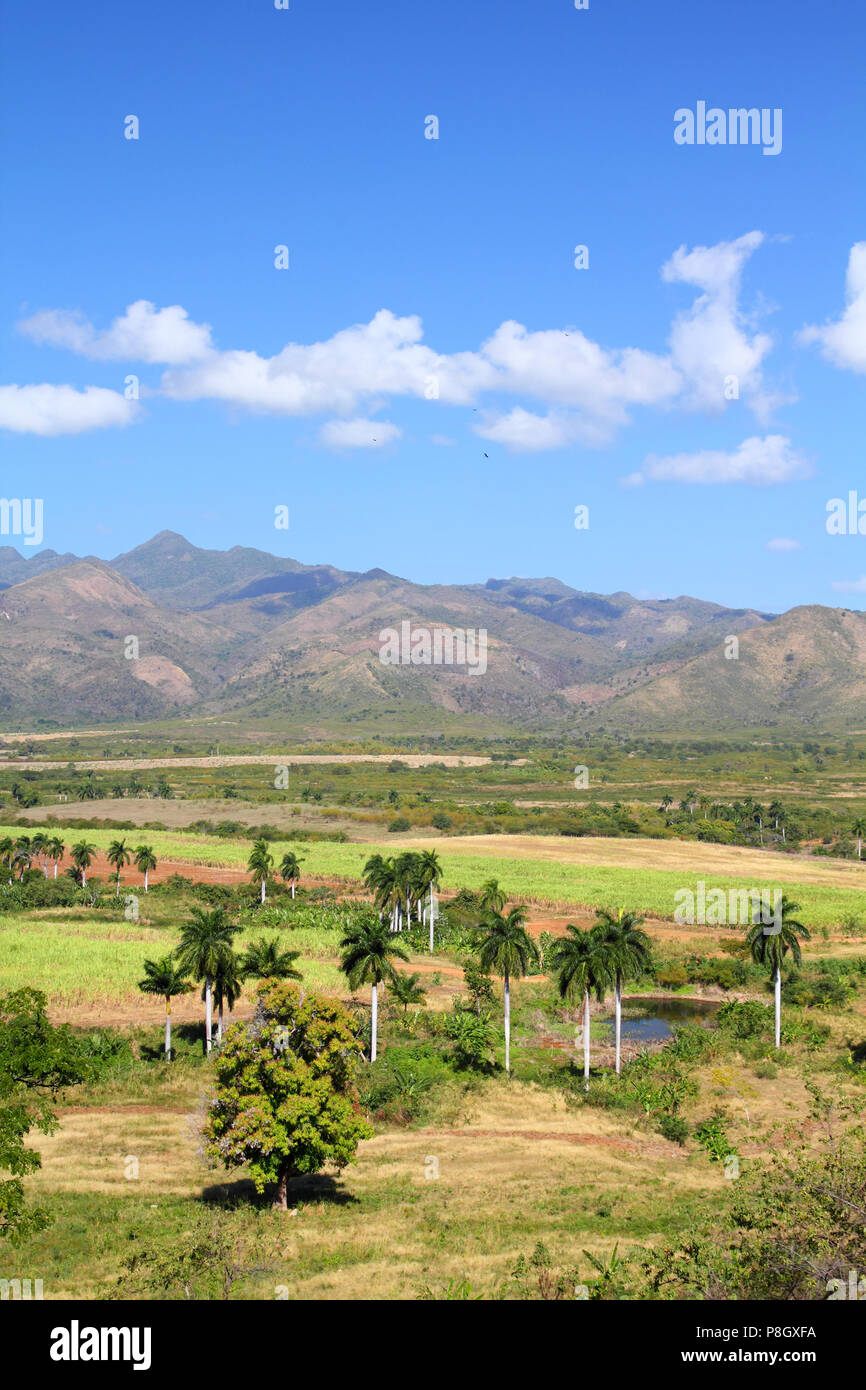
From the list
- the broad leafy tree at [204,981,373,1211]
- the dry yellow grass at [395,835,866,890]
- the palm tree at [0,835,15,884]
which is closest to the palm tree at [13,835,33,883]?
the palm tree at [0,835,15,884]

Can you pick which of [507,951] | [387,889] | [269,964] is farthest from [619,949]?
[387,889]

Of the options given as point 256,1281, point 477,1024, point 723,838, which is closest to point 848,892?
point 723,838

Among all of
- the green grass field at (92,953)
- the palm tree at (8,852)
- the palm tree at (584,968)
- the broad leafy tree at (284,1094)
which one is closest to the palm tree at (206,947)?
the green grass field at (92,953)

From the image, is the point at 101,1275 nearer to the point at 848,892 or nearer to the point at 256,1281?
the point at 256,1281

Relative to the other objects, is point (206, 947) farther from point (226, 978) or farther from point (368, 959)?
point (368, 959)

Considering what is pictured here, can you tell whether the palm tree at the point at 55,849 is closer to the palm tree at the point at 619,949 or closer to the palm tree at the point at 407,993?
the palm tree at the point at 407,993

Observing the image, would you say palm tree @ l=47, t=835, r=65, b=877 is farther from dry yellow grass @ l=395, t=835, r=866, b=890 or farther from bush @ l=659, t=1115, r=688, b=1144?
bush @ l=659, t=1115, r=688, b=1144
